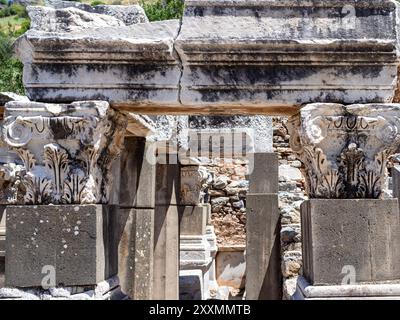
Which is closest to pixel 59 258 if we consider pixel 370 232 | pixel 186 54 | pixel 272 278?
pixel 186 54

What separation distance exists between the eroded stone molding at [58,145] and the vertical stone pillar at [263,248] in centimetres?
409

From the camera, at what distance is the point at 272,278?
7930mm

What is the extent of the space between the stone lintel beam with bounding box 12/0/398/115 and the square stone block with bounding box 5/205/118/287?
0.90 metres

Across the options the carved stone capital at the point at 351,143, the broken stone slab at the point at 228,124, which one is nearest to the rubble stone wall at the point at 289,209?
the broken stone slab at the point at 228,124

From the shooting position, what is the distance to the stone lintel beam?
403cm

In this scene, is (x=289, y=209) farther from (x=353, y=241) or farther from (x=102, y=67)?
(x=102, y=67)

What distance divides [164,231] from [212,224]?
6.71m

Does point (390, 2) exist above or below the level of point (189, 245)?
above

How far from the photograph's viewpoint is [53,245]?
12.9 feet

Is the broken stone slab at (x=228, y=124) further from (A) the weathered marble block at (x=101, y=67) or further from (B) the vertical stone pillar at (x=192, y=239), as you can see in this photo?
(A) the weathered marble block at (x=101, y=67)

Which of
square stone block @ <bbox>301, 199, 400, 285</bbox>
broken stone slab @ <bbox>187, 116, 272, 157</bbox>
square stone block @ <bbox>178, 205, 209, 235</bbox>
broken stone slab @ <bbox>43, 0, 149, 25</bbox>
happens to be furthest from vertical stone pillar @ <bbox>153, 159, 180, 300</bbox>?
square stone block @ <bbox>301, 199, 400, 285</bbox>

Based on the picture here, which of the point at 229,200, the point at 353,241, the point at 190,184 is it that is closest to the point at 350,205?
the point at 353,241

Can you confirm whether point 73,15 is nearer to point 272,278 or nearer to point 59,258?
point 59,258

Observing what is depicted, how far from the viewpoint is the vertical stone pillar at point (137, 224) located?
6.39 meters
